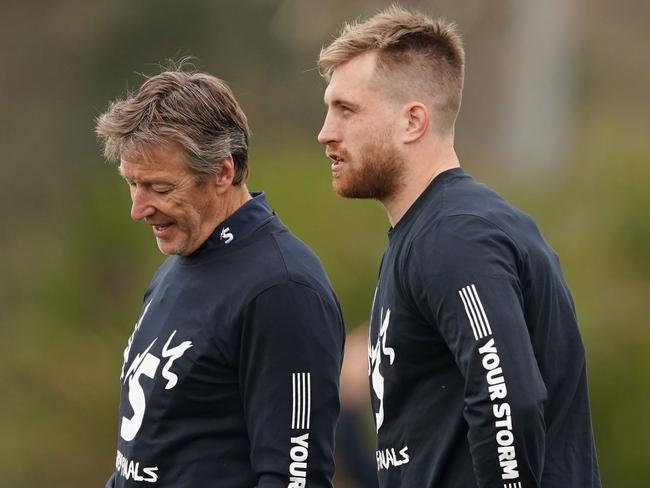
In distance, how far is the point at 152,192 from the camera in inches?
148

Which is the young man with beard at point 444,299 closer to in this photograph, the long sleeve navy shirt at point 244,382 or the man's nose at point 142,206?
the long sleeve navy shirt at point 244,382

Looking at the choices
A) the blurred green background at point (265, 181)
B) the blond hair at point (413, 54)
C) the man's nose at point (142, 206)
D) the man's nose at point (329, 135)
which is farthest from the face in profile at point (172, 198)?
the blurred green background at point (265, 181)

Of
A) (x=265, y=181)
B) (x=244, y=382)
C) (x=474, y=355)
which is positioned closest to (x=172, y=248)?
(x=244, y=382)

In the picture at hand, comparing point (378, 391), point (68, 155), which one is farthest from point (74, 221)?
point (378, 391)

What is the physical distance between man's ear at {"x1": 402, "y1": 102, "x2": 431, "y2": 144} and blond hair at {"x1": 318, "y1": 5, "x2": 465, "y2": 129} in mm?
42

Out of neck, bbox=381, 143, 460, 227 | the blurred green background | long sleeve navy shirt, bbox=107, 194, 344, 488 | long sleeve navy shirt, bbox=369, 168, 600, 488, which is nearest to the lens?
long sleeve navy shirt, bbox=369, 168, 600, 488

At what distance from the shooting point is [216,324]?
11.8ft

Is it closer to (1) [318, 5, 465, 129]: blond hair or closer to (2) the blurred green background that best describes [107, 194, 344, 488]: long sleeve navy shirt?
(1) [318, 5, 465, 129]: blond hair

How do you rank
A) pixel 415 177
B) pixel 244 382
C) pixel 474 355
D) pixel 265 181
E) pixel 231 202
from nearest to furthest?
pixel 474 355, pixel 244 382, pixel 415 177, pixel 231 202, pixel 265 181

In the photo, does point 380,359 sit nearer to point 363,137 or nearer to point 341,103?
point 363,137

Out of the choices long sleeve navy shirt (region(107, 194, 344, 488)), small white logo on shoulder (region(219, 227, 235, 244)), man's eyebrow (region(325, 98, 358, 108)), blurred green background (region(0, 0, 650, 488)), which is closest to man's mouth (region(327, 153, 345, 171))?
man's eyebrow (region(325, 98, 358, 108))

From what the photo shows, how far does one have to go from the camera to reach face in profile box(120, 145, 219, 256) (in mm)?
3736

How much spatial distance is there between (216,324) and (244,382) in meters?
0.17

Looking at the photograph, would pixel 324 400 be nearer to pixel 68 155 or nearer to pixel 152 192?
pixel 152 192
